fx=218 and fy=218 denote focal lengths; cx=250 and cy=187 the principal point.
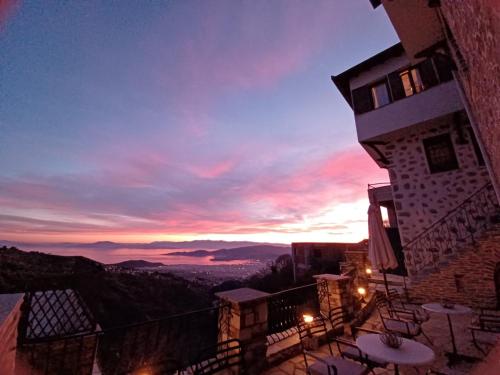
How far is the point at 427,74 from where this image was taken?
8875 millimetres

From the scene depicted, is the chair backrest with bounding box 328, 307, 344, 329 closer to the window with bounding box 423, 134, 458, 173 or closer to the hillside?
the window with bounding box 423, 134, 458, 173

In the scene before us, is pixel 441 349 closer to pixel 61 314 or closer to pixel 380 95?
pixel 61 314

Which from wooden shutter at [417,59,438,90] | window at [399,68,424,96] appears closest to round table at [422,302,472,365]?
wooden shutter at [417,59,438,90]

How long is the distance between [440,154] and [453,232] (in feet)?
10.7

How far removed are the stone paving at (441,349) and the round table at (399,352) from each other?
101 centimetres

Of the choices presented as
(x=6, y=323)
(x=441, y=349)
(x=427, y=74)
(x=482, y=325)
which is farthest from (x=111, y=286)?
(x=427, y=74)

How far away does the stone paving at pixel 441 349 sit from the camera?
3.85 meters

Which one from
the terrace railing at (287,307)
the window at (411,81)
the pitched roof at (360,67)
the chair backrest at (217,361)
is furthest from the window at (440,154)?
the chair backrest at (217,361)

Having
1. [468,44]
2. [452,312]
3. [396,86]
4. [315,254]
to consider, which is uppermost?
[396,86]

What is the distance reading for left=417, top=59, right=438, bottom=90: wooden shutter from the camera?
871 cm

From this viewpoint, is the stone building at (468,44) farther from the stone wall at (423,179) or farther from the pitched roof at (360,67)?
the pitched roof at (360,67)

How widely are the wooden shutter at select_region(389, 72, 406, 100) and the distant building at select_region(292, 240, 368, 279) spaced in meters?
13.4

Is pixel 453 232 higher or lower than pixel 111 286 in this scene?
higher

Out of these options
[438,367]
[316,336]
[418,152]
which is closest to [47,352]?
[316,336]
